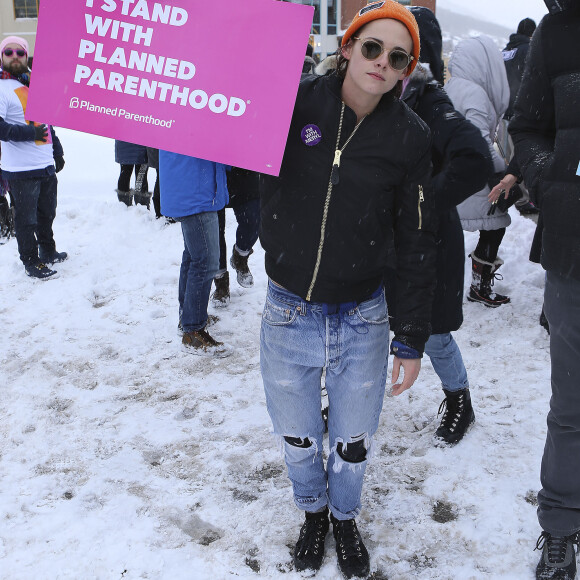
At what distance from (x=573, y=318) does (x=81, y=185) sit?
891 cm

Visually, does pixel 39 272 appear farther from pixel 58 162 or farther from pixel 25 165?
pixel 58 162

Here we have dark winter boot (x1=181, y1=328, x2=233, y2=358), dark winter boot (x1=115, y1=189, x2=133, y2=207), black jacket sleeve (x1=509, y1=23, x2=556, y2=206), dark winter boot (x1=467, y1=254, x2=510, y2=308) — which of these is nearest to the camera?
black jacket sleeve (x1=509, y1=23, x2=556, y2=206)

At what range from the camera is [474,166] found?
8.72 ft

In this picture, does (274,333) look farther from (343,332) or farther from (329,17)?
(329,17)

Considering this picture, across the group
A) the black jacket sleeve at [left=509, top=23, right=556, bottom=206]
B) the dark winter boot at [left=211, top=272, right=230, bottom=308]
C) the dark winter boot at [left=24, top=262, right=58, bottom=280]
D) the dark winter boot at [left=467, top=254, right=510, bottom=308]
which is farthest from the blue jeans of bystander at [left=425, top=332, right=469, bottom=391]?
the dark winter boot at [left=24, top=262, right=58, bottom=280]

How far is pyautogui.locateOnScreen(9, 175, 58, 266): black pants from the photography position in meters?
5.93

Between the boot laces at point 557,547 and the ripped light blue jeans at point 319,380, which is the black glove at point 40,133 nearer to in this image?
the ripped light blue jeans at point 319,380

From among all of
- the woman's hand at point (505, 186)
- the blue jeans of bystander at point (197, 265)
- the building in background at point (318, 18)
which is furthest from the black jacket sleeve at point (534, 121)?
the building in background at point (318, 18)

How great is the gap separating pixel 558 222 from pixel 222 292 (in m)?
3.56

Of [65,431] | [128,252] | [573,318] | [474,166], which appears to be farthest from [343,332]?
[128,252]

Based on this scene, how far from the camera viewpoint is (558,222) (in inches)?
85.7

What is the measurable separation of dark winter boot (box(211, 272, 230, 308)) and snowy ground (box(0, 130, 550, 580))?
0.29 ft

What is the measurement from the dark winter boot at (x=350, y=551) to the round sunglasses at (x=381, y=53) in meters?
1.84

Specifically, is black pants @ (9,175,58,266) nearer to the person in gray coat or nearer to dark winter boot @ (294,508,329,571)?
the person in gray coat
